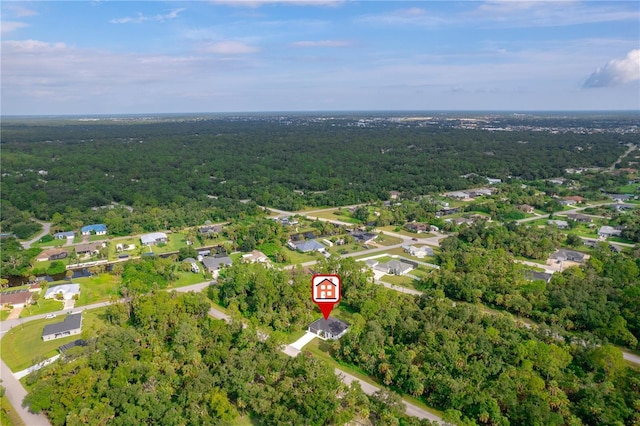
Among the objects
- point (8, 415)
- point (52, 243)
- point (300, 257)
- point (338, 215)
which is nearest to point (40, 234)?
point (52, 243)

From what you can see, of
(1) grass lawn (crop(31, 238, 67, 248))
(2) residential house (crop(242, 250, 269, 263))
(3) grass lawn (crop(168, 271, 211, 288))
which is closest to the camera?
(3) grass lawn (crop(168, 271, 211, 288))

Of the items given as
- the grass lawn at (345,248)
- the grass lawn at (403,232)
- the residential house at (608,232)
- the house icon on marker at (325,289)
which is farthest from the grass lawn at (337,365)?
the residential house at (608,232)

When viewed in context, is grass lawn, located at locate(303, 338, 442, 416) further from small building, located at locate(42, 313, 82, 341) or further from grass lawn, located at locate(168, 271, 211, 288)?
small building, located at locate(42, 313, 82, 341)

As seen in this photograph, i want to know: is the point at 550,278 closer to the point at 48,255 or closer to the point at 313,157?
the point at 48,255

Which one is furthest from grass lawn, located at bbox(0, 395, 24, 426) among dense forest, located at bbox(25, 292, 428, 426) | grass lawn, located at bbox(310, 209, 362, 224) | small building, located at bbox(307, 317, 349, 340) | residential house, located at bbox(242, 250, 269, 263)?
grass lawn, located at bbox(310, 209, 362, 224)

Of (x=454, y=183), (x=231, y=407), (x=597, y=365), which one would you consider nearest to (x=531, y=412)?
(x=597, y=365)

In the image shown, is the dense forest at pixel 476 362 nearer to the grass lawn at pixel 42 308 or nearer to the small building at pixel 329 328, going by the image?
the small building at pixel 329 328
